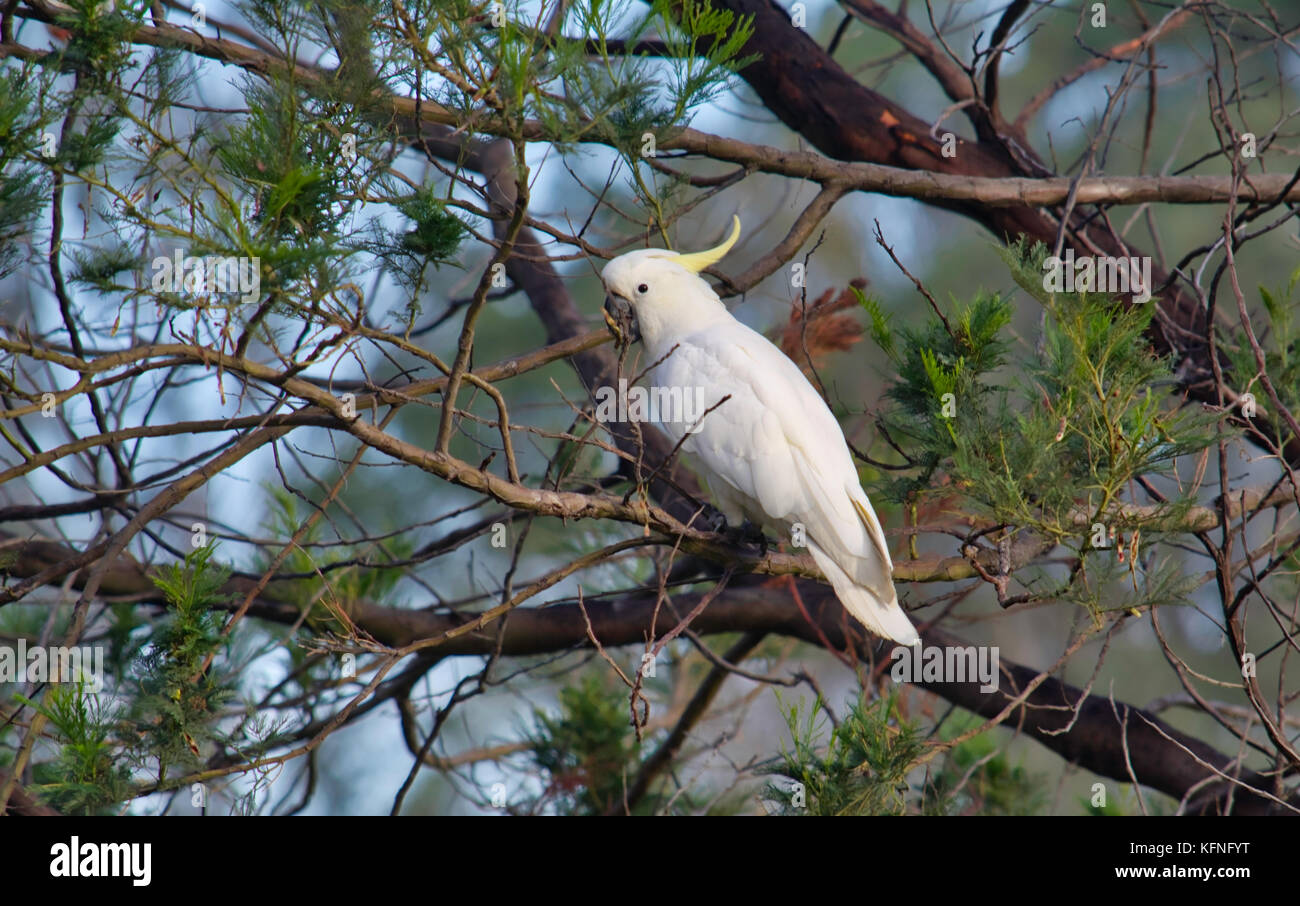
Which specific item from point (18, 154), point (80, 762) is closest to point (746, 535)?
point (80, 762)

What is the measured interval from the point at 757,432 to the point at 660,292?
1.61ft

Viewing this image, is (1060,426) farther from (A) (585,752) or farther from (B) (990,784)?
(A) (585,752)

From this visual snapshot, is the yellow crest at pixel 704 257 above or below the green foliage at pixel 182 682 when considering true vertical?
above

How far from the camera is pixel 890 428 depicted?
6.91ft

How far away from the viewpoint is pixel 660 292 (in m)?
2.66

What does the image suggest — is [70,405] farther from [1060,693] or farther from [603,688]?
[1060,693]

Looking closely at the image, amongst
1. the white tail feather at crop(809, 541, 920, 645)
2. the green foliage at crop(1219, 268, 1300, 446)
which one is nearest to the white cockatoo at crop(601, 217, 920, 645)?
the white tail feather at crop(809, 541, 920, 645)

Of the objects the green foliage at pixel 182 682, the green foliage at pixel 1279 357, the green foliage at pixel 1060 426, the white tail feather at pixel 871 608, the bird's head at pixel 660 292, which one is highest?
the bird's head at pixel 660 292

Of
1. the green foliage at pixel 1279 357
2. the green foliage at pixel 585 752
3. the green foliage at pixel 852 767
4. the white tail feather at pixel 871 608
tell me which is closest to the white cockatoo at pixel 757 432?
the white tail feather at pixel 871 608

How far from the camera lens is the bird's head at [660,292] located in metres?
2.61

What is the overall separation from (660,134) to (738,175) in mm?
908

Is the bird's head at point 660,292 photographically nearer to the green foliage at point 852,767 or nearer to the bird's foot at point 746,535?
the bird's foot at point 746,535

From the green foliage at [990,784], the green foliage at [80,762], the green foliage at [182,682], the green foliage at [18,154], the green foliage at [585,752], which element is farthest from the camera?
the green foliage at [585,752]
